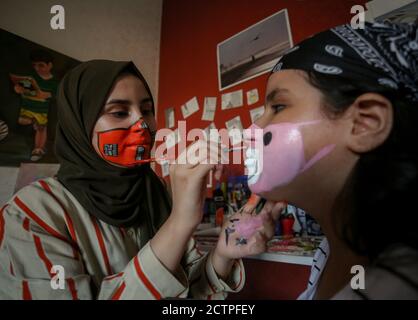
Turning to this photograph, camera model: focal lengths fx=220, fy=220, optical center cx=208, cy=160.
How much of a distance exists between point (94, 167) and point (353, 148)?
59 centimetres

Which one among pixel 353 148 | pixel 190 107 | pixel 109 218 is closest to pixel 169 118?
pixel 190 107

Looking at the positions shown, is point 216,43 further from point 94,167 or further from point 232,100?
point 94,167

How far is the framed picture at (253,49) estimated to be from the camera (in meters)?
1.18

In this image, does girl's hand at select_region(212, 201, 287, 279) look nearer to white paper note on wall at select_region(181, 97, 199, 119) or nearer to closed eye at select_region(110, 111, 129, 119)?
closed eye at select_region(110, 111, 129, 119)

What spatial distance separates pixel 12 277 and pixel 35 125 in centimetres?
64

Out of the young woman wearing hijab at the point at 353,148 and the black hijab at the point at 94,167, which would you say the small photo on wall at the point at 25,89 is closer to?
the black hijab at the point at 94,167

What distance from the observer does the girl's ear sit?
1.15 feet

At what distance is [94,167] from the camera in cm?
59

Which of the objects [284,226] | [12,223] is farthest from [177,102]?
[12,223]

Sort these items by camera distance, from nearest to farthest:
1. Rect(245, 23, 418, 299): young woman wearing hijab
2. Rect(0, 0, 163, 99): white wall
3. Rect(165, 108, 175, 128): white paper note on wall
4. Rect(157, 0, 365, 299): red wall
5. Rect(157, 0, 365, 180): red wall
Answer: Rect(245, 23, 418, 299): young woman wearing hijab
Rect(0, 0, 163, 99): white wall
Rect(157, 0, 365, 299): red wall
Rect(157, 0, 365, 180): red wall
Rect(165, 108, 175, 128): white paper note on wall

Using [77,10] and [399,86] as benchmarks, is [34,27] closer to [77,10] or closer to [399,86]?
[77,10]

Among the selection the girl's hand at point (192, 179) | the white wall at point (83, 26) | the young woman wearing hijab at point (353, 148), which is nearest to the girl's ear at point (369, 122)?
the young woman wearing hijab at point (353, 148)

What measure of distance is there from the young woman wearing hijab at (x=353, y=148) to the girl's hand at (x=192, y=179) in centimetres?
9

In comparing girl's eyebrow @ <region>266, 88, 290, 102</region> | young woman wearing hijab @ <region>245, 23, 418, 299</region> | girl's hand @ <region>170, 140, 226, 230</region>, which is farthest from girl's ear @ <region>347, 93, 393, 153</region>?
girl's hand @ <region>170, 140, 226, 230</region>
